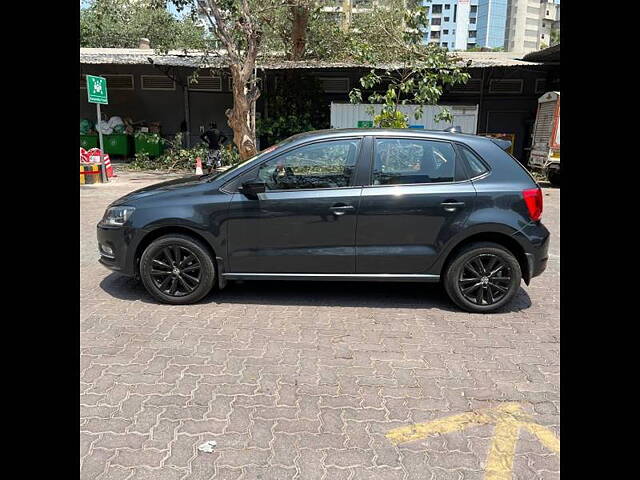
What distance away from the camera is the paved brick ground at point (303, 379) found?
2496mm

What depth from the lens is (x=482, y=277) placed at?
4.44m

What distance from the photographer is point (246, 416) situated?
286cm

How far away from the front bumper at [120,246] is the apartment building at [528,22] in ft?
356

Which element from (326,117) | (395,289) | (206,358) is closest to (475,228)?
(395,289)

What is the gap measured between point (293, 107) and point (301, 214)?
13538 mm

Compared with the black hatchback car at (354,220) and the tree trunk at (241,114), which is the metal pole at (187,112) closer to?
the tree trunk at (241,114)

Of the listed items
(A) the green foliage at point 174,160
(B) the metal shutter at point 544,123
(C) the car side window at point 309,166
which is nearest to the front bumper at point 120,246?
(C) the car side window at point 309,166

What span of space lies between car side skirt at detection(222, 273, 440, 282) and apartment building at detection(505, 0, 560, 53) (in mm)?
107670

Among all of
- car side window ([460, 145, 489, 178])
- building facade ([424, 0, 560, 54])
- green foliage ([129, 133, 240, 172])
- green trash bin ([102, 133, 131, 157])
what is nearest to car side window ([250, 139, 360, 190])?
car side window ([460, 145, 489, 178])

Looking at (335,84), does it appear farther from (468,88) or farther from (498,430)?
(498,430)

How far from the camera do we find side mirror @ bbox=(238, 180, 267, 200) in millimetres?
4305

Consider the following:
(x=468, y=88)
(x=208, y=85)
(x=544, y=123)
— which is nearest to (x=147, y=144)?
(x=208, y=85)
